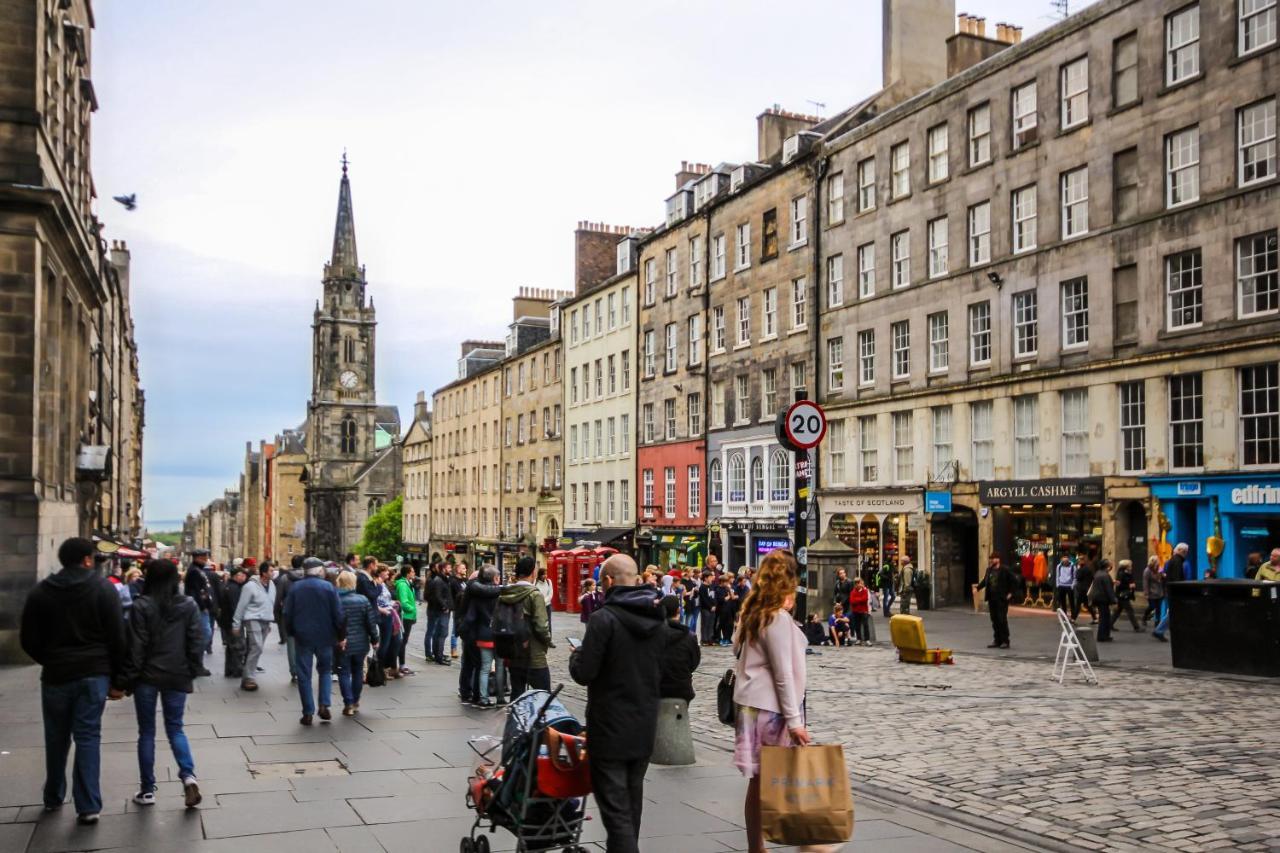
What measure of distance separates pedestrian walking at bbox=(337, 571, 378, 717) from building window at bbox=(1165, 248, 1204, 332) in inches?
772

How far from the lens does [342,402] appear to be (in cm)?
12112

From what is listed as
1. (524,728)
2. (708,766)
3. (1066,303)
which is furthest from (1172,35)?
A: (524,728)

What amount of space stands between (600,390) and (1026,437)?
1097 inches

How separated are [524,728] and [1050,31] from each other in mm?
27930

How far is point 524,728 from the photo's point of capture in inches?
263

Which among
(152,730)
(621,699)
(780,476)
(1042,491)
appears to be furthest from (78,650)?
(780,476)

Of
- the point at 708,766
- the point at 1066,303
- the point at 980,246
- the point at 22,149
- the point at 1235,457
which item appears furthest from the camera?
the point at 980,246

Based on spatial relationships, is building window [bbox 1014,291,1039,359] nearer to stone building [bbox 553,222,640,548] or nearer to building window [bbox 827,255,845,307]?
building window [bbox 827,255,845,307]

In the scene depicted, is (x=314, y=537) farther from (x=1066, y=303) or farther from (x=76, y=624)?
(x=76, y=624)

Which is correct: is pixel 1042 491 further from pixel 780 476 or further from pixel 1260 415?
pixel 780 476

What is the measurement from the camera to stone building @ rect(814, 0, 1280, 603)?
2480cm

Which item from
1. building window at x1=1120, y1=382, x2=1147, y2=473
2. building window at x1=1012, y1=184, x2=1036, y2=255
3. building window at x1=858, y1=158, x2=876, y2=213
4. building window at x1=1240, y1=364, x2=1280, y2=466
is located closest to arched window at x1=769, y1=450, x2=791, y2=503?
building window at x1=858, y1=158, x2=876, y2=213

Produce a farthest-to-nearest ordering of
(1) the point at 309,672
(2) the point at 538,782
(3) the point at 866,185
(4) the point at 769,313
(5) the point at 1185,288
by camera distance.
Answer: (4) the point at 769,313
(3) the point at 866,185
(5) the point at 1185,288
(1) the point at 309,672
(2) the point at 538,782

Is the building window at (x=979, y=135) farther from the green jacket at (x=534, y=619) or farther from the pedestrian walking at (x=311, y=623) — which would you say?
the pedestrian walking at (x=311, y=623)
